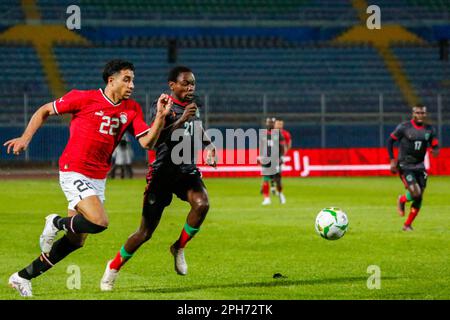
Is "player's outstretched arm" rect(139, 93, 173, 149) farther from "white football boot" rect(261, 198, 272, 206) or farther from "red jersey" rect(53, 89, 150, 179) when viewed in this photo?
"white football boot" rect(261, 198, 272, 206)

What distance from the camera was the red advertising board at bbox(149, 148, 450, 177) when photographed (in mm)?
40250

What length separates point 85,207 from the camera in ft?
32.9

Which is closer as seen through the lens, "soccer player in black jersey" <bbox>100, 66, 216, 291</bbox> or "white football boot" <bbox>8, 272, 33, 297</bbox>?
"white football boot" <bbox>8, 272, 33, 297</bbox>

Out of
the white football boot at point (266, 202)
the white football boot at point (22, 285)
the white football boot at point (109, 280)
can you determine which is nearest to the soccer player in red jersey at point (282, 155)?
the white football boot at point (266, 202)

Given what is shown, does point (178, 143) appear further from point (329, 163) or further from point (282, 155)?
point (329, 163)

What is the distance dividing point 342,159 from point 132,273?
1156 inches

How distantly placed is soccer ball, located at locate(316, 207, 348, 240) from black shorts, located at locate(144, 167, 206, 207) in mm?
2604

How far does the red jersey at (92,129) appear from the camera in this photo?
33.7 feet

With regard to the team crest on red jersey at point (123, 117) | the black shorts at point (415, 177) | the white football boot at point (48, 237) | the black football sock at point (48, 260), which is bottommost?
the black football sock at point (48, 260)

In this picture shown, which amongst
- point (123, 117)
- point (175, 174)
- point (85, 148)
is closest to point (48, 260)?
point (85, 148)

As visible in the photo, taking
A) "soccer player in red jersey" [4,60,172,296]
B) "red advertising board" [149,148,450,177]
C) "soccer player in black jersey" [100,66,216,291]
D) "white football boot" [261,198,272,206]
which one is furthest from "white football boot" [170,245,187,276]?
"red advertising board" [149,148,450,177]

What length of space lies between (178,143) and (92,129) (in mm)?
1295

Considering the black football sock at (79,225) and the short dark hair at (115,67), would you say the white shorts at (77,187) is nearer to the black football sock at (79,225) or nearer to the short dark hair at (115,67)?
the black football sock at (79,225)

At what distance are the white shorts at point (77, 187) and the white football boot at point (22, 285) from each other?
902mm
